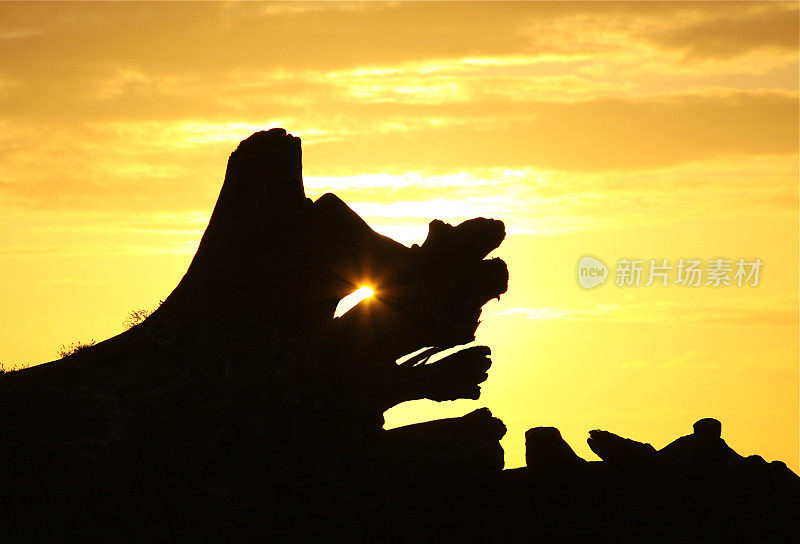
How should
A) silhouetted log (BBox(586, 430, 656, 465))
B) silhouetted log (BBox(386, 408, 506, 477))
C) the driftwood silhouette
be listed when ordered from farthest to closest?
silhouetted log (BBox(586, 430, 656, 465)) → silhouetted log (BBox(386, 408, 506, 477)) → the driftwood silhouette

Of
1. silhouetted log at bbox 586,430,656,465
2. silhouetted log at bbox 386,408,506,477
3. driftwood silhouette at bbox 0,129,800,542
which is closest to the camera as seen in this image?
driftwood silhouette at bbox 0,129,800,542

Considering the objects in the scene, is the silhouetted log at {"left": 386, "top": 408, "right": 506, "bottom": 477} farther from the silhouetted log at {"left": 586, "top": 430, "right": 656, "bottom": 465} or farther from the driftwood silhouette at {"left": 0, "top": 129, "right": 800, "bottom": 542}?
the silhouetted log at {"left": 586, "top": 430, "right": 656, "bottom": 465}

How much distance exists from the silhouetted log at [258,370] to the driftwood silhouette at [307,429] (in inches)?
3.2

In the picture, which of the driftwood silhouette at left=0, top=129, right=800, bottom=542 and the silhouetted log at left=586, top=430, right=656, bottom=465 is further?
the silhouetted log at left=586, top=430, right=656, bottom=465

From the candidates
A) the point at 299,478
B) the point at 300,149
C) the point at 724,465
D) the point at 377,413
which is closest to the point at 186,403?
the point at 299,478

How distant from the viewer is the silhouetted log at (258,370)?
3703 centimetres

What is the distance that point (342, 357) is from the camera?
44375 mm

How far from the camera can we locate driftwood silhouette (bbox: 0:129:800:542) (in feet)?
121

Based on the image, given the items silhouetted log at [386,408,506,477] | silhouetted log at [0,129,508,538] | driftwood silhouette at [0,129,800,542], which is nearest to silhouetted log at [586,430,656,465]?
driftwood silhouette at [0,129,800,542]

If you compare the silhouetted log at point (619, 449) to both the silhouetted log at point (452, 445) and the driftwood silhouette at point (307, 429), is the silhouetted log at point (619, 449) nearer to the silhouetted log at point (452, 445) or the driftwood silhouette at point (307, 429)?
the driftwood silhouette at point (307, 429)

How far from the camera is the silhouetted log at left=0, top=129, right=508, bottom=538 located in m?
37.0

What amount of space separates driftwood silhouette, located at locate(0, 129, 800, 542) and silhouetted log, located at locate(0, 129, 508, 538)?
0.26 ft

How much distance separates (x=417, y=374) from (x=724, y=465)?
17520 mm

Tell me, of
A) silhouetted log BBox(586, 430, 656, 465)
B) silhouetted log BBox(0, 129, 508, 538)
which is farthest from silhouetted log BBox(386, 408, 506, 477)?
silhouetted log BBox(586, 430, 656, 465)
